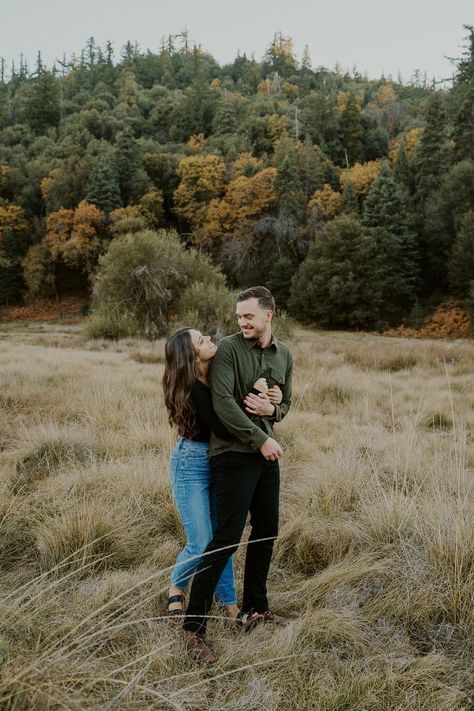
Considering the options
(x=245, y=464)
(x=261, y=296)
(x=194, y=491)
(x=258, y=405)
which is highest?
(x=261, y=296)

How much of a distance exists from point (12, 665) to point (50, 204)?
172 ft

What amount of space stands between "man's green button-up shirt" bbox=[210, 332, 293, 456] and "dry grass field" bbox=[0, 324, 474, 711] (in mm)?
719

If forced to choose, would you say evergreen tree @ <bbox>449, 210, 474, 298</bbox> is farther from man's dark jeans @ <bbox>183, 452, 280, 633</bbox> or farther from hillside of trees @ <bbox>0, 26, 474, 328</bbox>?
man's dark jeans @ <bbox>183, 452, 280, 633</bbox>

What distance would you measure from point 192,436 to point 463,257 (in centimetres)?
3395

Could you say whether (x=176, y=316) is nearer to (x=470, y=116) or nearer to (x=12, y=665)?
(x=12, y=665)

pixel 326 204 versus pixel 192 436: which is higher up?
pixel 326 204

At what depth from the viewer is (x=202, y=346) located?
256cm

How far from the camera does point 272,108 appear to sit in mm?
63344

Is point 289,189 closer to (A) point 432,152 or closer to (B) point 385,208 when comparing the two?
(B) point 385,208

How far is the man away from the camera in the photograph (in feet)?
7.86

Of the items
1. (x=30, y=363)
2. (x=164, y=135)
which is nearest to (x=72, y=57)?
(x=164, y=135)

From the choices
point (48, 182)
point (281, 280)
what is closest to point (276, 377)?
point (281, 280)

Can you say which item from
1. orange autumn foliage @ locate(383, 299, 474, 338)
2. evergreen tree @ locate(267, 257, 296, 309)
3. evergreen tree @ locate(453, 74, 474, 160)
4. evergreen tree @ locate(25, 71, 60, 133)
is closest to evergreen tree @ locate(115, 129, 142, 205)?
evergreen tree @ locate(267, 257, 296, 309)

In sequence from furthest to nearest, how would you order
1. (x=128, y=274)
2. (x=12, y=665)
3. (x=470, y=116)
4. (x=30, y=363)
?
(x=470, y=116) < (x=128, y=274) < (x=30, y=363) < (x=12, y=665)
